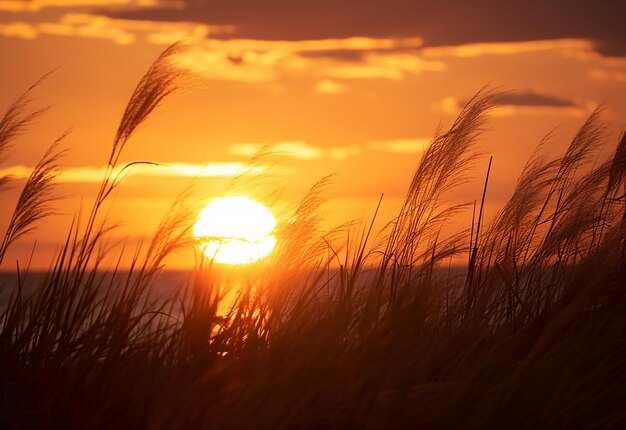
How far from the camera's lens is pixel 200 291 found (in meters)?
2.72

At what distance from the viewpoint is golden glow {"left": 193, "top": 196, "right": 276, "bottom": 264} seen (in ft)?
9.34

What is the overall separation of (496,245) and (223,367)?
2.05 m

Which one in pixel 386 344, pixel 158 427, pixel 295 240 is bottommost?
pixel 158 427

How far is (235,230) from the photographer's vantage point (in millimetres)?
3182

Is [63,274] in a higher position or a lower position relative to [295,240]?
lower

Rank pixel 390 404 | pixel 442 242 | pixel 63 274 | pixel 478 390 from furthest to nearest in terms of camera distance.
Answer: pixel 442 242
pixel 63 274
pixel 478 390
pixel 390 404

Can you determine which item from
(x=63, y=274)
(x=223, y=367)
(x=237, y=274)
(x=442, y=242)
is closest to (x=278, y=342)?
(x=223, y=367)

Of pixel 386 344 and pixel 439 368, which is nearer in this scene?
pixel 386 344

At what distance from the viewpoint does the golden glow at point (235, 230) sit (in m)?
2.85

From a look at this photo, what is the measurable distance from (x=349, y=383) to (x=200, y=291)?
733 millimetres

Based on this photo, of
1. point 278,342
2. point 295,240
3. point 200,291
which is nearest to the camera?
point 278,342

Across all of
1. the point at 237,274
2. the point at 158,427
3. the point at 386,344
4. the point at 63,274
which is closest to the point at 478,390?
the point at 386,344

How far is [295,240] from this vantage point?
3461 mm

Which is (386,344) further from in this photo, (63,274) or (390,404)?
(63,274)
